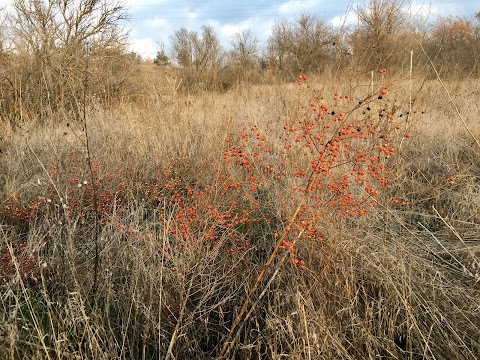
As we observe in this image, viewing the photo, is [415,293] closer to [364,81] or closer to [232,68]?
[364,81]

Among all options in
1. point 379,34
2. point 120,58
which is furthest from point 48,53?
point 379,34

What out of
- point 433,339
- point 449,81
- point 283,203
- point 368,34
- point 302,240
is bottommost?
point 433,339

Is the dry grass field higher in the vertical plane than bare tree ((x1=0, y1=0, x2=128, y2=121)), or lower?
lower

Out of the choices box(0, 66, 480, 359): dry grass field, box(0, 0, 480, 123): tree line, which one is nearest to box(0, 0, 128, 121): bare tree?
box(0, 0, 480, 123): tree line

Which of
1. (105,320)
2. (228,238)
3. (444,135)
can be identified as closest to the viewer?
(105,320)

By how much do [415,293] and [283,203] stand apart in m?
0.89

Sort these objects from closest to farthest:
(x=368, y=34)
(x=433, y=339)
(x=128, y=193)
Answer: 1. (x=433, y=339)
2. (x=128, y=193)
3. (x=368, y=34)

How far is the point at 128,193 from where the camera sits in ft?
8.52

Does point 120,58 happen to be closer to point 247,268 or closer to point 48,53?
point 48,53

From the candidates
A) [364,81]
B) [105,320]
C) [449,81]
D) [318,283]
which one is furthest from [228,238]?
[449,81]

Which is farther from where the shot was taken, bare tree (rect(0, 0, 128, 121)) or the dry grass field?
bare tree (rect(0, 0, 128, 121))

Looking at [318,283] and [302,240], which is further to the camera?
[302,240]

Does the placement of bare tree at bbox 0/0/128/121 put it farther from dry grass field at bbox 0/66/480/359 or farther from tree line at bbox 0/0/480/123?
dry grass field at bbox 0/66/480/359

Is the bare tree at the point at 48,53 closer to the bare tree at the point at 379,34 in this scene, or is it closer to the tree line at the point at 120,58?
the tree line at the point at 120,58
